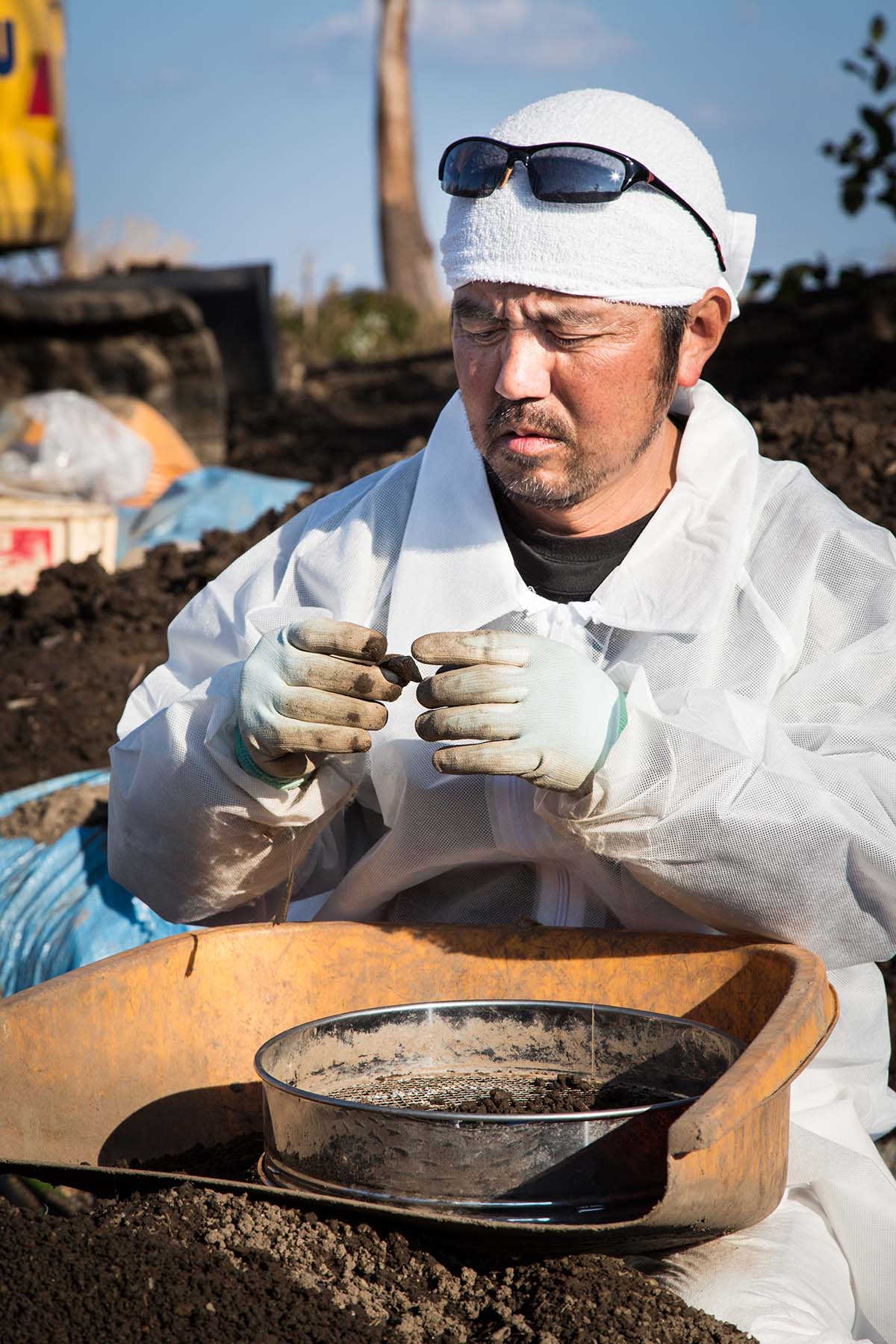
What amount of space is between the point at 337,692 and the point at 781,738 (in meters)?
0.57

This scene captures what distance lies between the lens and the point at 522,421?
1.88 m

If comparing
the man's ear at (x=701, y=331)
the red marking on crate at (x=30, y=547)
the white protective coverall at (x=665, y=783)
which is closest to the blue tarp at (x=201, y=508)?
the red marking on crate at (x=30, y=547)

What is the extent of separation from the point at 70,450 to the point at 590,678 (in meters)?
4.81

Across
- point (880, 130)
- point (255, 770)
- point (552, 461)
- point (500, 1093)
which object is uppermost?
point (880, 130)

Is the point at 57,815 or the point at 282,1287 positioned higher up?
the point at 282,1287

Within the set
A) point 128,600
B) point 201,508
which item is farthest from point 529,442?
point 201,508

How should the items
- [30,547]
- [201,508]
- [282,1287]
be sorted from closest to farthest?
[282,1287], [30,547], [201,508]

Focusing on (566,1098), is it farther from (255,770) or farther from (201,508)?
(201,508)

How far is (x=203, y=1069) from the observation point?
1.76m

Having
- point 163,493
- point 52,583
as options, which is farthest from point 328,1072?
point 163,493

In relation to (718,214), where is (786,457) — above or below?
Answer: below

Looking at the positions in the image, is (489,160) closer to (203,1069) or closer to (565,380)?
(565,380)

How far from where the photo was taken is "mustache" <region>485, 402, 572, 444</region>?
Result: 1.88 m

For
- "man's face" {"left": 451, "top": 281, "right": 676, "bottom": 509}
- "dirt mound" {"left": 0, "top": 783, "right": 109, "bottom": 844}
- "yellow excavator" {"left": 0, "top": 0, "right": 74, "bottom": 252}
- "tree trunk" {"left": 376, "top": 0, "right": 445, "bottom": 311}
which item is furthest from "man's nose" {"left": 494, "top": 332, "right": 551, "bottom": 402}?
"tree trunk" {"left": 376, "top": 0, "right": 445, "bottom": 311}
